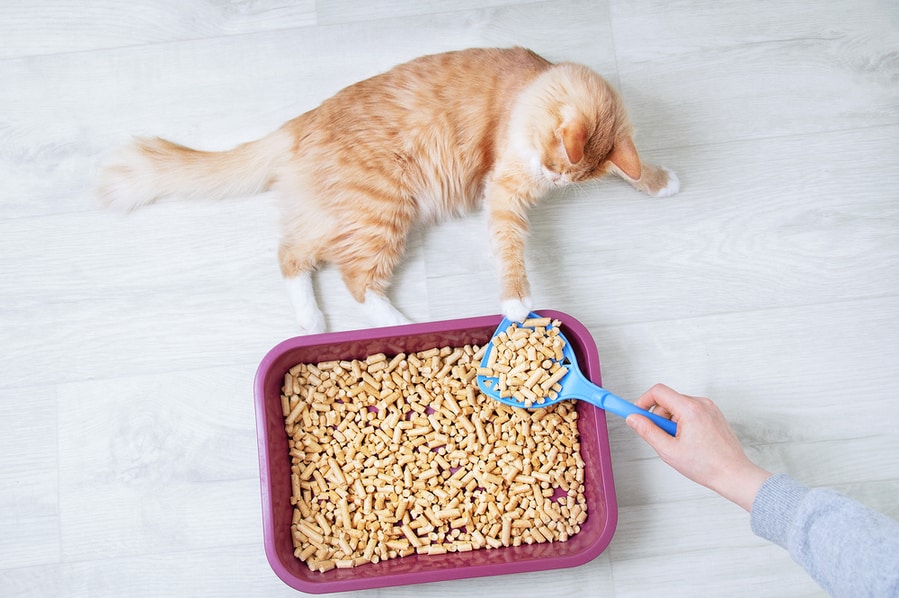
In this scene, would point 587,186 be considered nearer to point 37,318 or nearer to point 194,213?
point 194,213

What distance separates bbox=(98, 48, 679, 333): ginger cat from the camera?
143cm

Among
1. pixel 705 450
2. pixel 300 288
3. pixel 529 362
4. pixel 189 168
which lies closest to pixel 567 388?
pixel 529 362

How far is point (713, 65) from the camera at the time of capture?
1.74m

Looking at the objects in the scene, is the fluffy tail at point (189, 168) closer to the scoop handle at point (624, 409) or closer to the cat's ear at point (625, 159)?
the cat's ear at point (625, 159)

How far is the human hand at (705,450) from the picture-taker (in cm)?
115

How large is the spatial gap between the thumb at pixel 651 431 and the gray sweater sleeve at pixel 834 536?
0.58 ft

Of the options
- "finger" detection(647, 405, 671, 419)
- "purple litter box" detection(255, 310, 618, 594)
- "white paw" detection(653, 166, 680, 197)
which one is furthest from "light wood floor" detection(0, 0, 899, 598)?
"finger" detection(647, 405, 671, 419)

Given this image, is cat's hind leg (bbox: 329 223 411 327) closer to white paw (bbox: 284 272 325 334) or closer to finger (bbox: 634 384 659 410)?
white paw (bbox: 284 272 325 334)

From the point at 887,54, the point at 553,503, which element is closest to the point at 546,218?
the point at 553,503

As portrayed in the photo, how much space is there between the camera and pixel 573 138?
4.28 feet

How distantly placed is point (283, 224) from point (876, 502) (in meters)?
1.55

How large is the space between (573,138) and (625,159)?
0.17 meters

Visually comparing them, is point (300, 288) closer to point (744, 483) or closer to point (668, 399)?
point (668, 399)

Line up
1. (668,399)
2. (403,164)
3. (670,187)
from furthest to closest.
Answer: (670,187) < (403,164) < (668,399)
